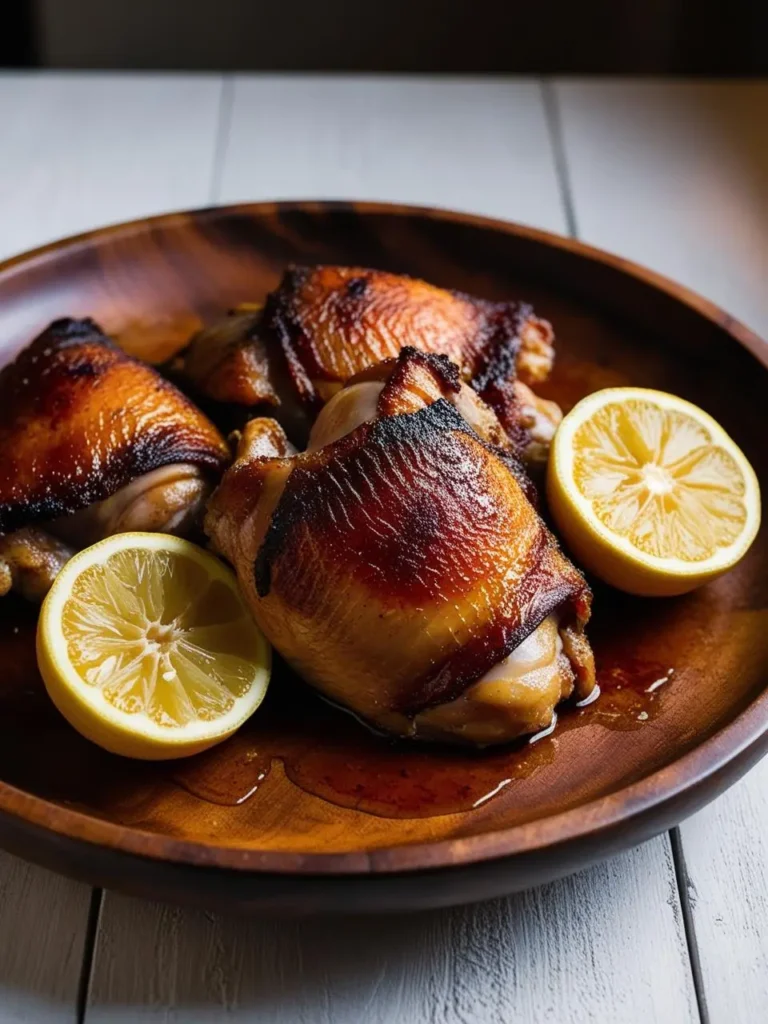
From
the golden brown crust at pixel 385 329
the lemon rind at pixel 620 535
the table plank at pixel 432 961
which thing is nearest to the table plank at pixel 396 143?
the golden brown crust at pixel 385 329

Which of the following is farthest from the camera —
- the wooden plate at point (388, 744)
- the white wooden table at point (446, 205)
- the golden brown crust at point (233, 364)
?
the golden brown crust at point (233, 364)

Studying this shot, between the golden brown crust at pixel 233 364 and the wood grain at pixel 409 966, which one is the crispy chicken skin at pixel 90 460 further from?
the wood grain at pixel 409 966

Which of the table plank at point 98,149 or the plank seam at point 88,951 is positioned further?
the table plank at point 98,149

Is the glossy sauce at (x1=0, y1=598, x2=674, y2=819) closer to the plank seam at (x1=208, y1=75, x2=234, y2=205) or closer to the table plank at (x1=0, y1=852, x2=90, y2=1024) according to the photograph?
the table plank at (x1=0, y1=852, x2=90, y2=1024)

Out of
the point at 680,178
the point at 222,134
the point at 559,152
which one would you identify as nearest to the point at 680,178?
the point at 680,178

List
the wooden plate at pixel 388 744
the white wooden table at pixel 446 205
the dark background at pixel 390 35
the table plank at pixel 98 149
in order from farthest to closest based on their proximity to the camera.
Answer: the dark background at pixel 390 35
the table plank at pixel 98 149
the white wooden table at pixel 446 205
the wooden plate at pixel 388 744

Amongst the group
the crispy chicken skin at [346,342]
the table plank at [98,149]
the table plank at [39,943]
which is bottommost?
Result: the table plank at [39,943]
